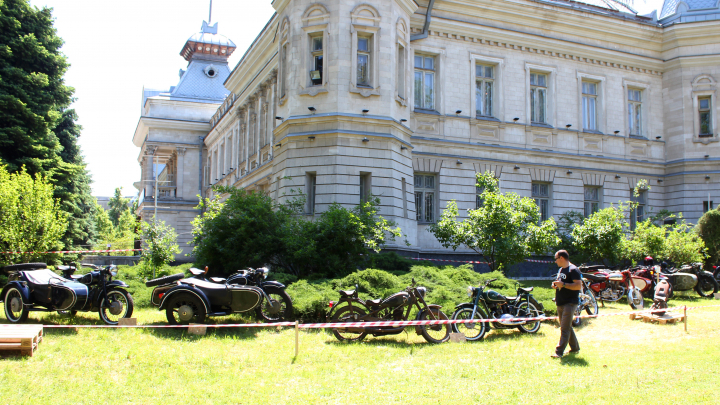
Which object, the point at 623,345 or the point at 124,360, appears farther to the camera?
the point at 623,345

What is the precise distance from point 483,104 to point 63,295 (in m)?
19.5

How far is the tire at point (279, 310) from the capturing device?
1128 cm

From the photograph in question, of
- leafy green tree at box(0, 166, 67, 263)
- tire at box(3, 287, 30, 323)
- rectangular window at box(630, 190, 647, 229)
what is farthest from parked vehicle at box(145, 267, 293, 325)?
rectangular window at box(630, 190, 647, 229)

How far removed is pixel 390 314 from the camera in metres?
10.4

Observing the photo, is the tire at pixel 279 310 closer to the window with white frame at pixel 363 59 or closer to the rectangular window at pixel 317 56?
the rectangular window at pixel 317 56

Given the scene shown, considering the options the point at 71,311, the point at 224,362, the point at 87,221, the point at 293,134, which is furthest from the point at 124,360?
the point at 87,221

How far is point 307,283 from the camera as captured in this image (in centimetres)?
1302

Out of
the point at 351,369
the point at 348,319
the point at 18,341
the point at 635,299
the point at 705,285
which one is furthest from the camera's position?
the point at 705,285

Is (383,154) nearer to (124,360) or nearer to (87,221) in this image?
(124,360)

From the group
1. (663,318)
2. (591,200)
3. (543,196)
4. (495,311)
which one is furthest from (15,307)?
(591,200)

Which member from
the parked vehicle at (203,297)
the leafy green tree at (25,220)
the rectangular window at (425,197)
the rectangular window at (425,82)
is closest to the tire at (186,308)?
the parked vehicle at (203,297)

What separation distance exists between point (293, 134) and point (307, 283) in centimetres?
859

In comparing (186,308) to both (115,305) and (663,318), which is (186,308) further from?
(663,318)

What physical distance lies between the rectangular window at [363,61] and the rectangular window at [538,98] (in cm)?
961
